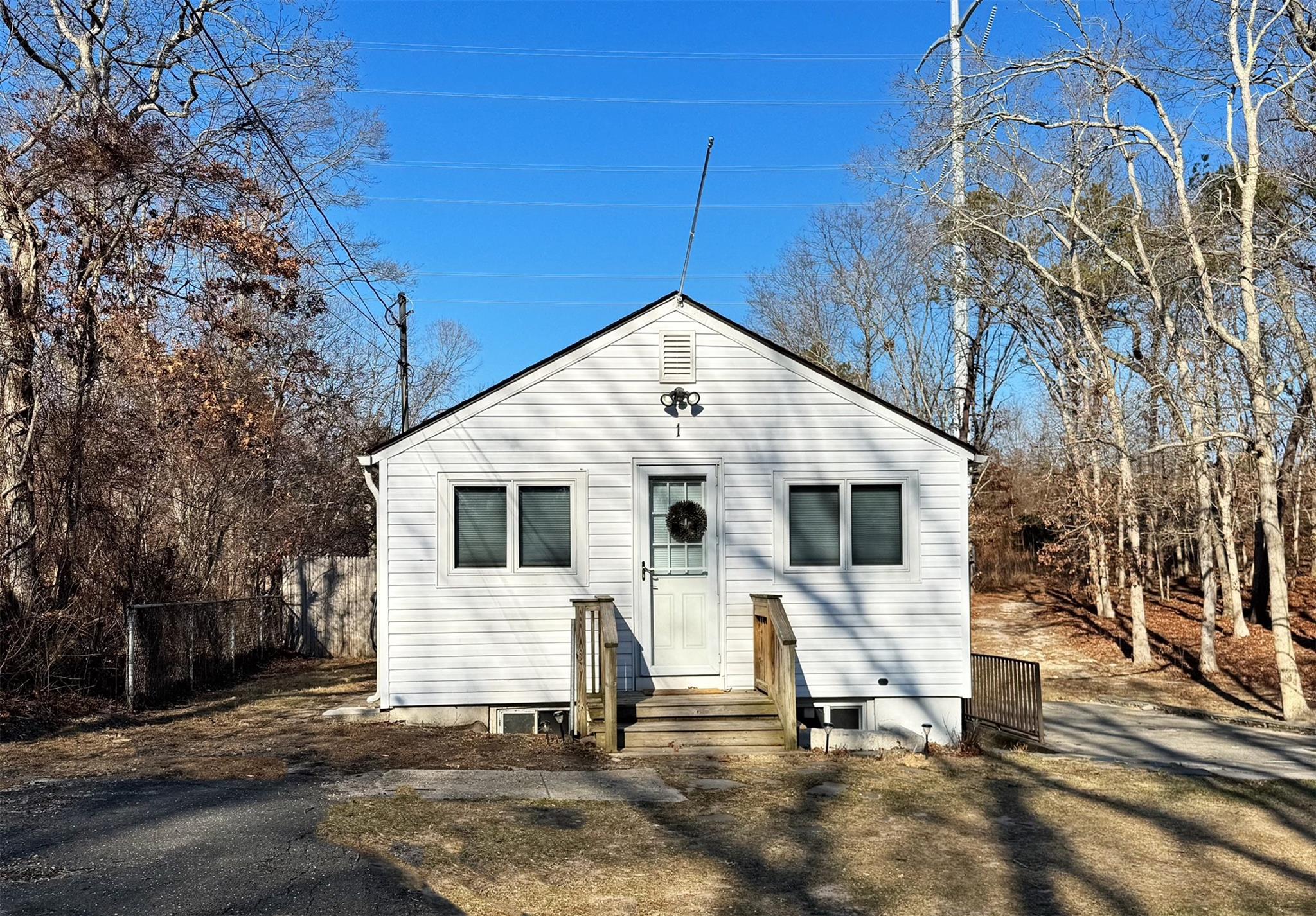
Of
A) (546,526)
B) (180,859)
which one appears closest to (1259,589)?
(546,526)

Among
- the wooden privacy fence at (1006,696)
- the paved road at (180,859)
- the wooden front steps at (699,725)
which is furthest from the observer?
the wooden privacy fence at (1006,696)

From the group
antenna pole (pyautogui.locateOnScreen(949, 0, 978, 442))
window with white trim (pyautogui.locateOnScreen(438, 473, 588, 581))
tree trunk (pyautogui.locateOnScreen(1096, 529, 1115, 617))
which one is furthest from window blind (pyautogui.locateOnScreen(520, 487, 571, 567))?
tree trunk (pyautogui.locateOnScreen(1096, 529, 1115, 617))

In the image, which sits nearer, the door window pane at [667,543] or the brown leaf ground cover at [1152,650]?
the door window pane at [667,543]

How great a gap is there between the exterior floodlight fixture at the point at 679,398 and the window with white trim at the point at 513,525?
1.16 metres

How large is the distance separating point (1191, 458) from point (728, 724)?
506 inches

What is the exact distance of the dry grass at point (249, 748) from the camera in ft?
29.9

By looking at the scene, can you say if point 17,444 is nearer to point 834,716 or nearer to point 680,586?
point 680,586

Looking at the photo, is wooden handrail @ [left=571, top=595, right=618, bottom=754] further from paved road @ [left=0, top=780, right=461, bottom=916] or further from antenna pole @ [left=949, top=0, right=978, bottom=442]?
antenna pole @ [left=949, top=0, right=978, bottom=442]

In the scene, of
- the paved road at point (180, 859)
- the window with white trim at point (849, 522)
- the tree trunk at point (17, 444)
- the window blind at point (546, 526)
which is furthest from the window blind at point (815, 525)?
the tree trunk at point (17, 444)

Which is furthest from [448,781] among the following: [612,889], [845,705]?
[845,705]

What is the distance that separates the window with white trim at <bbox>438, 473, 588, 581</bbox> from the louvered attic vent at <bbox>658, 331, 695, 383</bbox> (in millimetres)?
1365

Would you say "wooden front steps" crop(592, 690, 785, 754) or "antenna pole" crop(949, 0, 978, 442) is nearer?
"wooden front steps" crop(592, 690, 785, 754)

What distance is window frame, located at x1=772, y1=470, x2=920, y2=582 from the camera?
1165 cm

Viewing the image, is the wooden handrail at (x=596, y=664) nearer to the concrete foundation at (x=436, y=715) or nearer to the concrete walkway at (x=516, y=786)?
the concrete walkway at (x=516, y=786)
